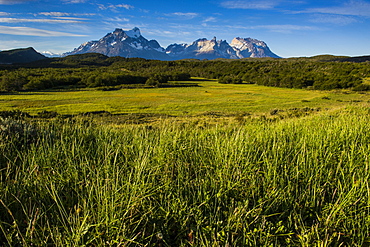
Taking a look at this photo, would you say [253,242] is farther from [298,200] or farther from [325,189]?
[325,189]

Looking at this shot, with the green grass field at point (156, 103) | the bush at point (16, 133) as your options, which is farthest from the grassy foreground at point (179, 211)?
the green grass field at point (156, 103)

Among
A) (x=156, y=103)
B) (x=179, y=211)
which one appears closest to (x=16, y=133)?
(x=179, y=211)

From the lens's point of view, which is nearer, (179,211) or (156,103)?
(179,211)

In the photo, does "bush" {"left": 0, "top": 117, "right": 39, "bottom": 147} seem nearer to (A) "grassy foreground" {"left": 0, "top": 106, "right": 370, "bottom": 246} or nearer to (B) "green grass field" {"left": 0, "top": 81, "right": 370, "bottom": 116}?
(A) "grassy foreground" {"left": 0, "top": 106, "right": 370, "bottom": 246}

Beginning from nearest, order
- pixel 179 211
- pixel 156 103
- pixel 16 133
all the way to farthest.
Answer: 1. pixel 179 211
2. pixel 16 133
3. pixel 156 103

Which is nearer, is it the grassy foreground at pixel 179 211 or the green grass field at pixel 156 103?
the grassy foreground at pixel 179 211

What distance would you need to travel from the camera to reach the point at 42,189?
3338 mm

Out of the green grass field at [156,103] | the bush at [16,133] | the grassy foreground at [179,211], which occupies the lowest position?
the green grass field at [156,103]

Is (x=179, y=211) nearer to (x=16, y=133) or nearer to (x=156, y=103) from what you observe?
(x=16, y=133)

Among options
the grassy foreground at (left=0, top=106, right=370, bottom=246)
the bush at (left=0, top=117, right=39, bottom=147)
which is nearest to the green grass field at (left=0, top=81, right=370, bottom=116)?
the bush at (left=0, top=117, right=39, bottom=147)

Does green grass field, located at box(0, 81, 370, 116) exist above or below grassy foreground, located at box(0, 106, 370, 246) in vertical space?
below

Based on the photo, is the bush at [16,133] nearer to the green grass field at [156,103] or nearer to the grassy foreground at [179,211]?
the grassy foreground at [179,211]

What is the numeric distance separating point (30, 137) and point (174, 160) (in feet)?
11.4

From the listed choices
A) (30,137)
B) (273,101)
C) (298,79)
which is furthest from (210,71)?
(30,137)
